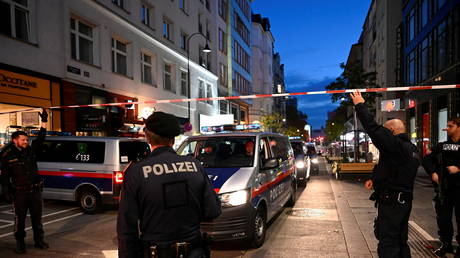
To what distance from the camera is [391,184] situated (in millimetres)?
3848

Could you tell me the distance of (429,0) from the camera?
23641 mm

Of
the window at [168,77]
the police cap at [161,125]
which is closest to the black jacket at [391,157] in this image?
the police cap at [161,125]

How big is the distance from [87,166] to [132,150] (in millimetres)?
1177

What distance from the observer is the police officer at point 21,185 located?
5668mm

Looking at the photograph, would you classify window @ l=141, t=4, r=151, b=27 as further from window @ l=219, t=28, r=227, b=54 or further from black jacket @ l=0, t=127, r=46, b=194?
black jacket @ l=0, t=127, r=46, b=194

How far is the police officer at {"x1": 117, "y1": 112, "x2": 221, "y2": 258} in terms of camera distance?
229 centimetres

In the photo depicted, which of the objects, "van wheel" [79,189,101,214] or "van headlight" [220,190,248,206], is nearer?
"van headlight" [220,190,248,206]

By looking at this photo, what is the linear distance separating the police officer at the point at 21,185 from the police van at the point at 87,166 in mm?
2713

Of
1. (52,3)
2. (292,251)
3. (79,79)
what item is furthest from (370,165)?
(52,3)

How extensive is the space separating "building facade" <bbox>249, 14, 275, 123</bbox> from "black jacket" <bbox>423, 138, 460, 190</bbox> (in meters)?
48.3

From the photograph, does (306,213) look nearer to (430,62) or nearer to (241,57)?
(430,62)

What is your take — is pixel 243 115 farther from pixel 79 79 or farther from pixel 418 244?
pixel 418 244

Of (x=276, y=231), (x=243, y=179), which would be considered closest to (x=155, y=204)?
(x=243, y=179)

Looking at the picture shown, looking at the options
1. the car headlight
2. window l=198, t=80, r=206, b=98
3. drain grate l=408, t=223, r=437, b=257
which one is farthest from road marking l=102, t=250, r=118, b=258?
window l=198, t=80, r=206, b=98
